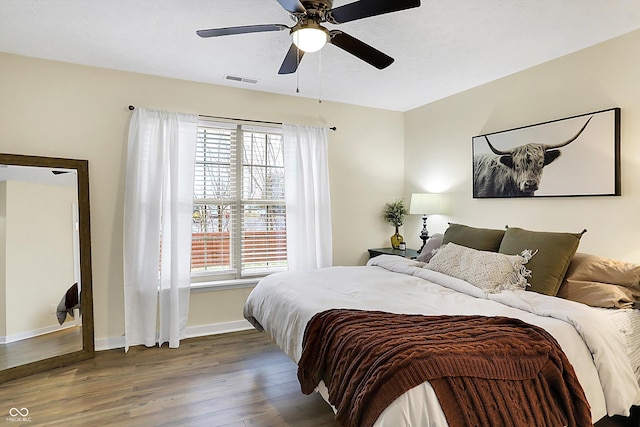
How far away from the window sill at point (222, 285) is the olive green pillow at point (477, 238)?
6.93ft

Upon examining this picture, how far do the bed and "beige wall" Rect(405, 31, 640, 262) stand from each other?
516mm

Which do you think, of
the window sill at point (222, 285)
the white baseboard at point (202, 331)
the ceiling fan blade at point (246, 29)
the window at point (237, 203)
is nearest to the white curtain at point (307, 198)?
the window at point (237, 203)

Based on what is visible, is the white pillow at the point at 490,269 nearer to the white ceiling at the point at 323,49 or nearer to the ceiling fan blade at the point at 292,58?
the white ceiling at the point at 323,49

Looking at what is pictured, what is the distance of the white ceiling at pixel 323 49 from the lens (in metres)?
2.32

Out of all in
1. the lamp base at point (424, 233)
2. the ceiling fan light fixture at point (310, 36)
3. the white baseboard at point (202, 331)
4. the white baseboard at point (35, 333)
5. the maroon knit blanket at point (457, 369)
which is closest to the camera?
the maroon knit blanket at point (457, 369)

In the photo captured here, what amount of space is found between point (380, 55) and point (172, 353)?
309cm

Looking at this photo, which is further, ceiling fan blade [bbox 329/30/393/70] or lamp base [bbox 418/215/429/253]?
lamp base [bbox 418/215/429/253]

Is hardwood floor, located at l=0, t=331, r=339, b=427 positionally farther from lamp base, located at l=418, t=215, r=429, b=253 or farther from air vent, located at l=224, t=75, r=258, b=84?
air vent, located at l=224, t=75, r=258, b=84

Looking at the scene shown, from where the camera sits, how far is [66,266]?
3.16m

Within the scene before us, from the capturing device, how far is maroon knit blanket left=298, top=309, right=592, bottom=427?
140cm

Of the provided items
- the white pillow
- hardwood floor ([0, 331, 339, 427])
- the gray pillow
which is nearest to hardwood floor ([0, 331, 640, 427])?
hardwood floor ([0, 331, 339, 427])

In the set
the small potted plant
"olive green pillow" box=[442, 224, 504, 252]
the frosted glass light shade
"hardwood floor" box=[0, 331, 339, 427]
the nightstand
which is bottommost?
"hardwood floor" box=[0, 331, 339, 427]

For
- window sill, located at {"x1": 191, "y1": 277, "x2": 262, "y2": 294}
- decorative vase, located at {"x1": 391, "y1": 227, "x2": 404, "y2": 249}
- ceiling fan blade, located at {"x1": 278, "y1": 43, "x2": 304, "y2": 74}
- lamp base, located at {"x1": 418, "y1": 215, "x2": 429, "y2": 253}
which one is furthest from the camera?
decorative vase, located at {"x1": 391, "y1": 227, "x2": 404, "y2": 249}

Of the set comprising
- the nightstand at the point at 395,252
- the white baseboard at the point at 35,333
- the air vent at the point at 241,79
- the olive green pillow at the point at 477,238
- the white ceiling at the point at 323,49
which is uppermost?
the air vent at the point at 241,79
